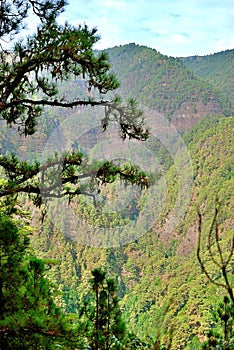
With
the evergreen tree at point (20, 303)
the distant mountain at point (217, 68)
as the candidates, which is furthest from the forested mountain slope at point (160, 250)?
the evergreen tree at point (20, 303)

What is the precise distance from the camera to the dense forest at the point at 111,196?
1951mm

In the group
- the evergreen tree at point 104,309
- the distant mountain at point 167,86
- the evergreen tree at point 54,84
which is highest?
the distant mountain at point 167,86

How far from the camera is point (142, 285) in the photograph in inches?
1929

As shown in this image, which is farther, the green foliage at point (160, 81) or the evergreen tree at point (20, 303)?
the green foliage at point (160, 81)

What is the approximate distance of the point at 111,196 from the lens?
33094mm

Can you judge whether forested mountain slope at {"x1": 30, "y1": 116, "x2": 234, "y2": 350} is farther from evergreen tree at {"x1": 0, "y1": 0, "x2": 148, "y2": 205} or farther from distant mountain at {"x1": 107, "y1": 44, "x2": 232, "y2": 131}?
evergreen tree at {"x1": 0, "y1": 0, "x2": 148, "y2": 205}

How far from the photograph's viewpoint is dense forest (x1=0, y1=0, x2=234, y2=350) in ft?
6.40

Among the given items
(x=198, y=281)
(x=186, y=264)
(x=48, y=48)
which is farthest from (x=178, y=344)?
(x=48, y=48)

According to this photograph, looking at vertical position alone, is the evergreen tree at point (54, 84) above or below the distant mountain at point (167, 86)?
below

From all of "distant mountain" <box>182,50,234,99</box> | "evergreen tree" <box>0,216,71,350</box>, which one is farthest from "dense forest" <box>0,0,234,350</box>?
"distant mountain" <box>182,50,234,99</box>

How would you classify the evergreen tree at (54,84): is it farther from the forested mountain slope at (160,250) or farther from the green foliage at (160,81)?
Answer: the green foliage at (160,81)

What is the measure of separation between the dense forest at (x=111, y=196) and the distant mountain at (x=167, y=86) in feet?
0.83

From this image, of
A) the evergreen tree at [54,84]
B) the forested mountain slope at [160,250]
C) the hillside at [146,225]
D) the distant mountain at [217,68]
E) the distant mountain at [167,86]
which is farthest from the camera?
the distant mountain at [217,68]

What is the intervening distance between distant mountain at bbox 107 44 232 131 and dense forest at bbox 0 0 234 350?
0.83 ft
